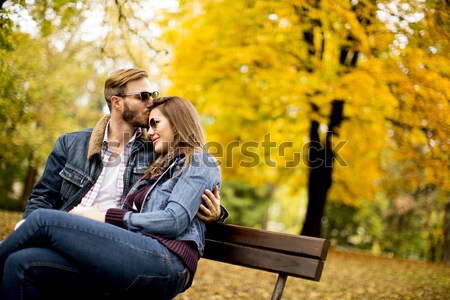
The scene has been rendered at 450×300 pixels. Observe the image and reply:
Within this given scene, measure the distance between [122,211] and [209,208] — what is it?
516mm

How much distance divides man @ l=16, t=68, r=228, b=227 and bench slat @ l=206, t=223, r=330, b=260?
0.75 metres

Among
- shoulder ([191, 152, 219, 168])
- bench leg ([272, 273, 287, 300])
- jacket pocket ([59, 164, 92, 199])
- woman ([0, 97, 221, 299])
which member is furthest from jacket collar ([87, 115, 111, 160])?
bench leg ([272, 273, 287, 300])

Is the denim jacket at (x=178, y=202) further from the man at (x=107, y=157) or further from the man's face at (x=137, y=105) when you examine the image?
the man's face at (x=137, y=105)

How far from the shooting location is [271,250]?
2799 mm

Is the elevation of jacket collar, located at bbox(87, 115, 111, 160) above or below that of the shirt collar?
above

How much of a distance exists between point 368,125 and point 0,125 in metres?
7.44

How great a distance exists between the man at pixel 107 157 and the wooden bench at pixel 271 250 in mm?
770

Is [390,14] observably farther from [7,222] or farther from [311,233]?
[7,222]

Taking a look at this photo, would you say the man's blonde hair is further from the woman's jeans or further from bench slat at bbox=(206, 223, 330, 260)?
the woman's jeans

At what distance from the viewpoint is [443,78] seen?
193 inches

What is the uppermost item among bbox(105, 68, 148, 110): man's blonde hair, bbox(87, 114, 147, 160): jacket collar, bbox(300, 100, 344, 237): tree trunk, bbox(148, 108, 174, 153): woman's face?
bbox(105, 68, 148, 110): man's blonde hair

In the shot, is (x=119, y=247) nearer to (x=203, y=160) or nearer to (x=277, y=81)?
(x=203, y=160)

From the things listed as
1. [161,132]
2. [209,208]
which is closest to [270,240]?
[209,208]

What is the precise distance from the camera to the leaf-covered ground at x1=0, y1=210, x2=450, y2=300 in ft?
17.9
